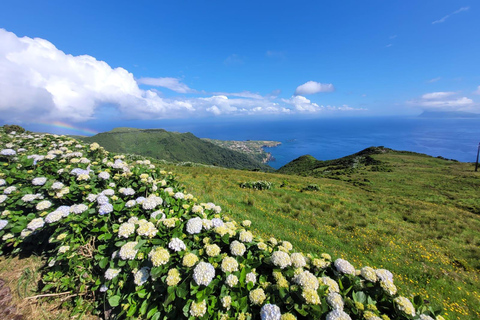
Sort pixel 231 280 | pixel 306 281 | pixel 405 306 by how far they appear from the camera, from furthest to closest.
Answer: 1. pixel 231 280
2. pixel 306 281
3. pixel 405 306

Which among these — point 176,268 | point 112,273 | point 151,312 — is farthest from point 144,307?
point 112,273

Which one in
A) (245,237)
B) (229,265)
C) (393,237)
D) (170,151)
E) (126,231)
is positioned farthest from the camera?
(170,151)

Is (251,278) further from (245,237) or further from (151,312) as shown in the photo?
(151,312)

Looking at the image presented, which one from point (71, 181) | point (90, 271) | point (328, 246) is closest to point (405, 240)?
point (328, 246)

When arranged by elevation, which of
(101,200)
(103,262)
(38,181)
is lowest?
(103,262)

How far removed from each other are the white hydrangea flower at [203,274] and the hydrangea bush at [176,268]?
0.01 m

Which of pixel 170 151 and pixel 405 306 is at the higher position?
pixel 405 306

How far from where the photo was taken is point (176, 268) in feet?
8.56

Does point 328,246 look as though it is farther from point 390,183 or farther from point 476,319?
point 390,183

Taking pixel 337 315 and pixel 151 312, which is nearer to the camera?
pixel 337 315

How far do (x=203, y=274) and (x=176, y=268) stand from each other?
1.65 feet

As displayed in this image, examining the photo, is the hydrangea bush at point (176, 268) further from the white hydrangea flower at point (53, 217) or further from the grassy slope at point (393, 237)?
the grassy slope at point (393, 237)

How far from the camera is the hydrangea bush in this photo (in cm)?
232

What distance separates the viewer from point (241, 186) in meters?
15.2
